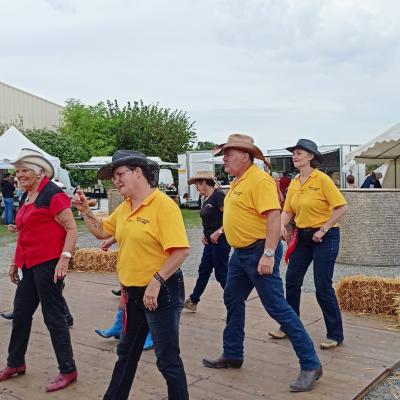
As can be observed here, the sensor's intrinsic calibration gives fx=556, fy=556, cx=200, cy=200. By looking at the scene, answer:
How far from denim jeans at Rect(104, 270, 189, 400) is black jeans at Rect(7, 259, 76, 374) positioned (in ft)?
3.22

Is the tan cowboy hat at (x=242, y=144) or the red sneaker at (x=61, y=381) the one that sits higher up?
the tan cowboy hat at (x=242, y=144)

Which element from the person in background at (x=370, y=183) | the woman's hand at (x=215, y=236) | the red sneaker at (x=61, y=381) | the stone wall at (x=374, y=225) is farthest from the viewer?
the person in background at (x=370, y=183)

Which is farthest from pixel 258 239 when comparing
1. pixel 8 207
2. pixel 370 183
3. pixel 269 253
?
pixel 8 207

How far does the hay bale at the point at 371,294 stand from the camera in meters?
6.17

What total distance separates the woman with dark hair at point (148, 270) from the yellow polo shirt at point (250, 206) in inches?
38.1

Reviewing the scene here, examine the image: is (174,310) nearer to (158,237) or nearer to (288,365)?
(158,237)

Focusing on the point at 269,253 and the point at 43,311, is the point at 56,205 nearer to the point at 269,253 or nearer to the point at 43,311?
the point at 43,311

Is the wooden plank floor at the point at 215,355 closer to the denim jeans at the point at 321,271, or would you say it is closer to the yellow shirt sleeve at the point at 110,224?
the denim jeans at the point at 321,271

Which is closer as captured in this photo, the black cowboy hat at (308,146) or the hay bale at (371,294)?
the black cowboy hat at (308,146)

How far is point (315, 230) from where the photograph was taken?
16.1 feet

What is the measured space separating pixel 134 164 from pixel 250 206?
118 cm

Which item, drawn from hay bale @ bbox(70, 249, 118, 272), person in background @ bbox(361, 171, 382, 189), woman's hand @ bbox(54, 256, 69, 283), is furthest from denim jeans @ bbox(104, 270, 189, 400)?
person in background @ bbox(361, 171, 382, 189)

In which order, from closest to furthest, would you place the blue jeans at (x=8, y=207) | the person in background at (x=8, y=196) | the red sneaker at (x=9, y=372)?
1. the red sneaker at (x=9, y=372)
2. the person in background at (x=8, y=196)
3. the blue jeans at (x=8, y=207)

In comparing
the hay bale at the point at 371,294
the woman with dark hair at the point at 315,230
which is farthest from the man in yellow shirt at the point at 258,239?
the hay bale at the point at 371,294
